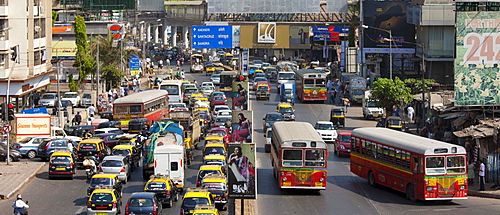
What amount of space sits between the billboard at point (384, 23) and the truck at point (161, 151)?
44.2m

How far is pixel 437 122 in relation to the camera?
49344mm

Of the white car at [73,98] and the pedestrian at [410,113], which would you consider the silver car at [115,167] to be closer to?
the pedestrian at [410,113]

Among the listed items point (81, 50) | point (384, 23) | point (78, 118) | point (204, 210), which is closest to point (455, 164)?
point (204, 210)

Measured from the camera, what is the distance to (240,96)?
6184cm

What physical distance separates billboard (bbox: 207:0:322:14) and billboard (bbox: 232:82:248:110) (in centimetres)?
3491

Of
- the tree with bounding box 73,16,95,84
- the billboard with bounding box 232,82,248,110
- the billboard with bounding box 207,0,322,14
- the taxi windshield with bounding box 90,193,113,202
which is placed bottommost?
the taxi windshield with bounding box 90,193,113,202

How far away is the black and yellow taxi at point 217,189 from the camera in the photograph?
31002mm

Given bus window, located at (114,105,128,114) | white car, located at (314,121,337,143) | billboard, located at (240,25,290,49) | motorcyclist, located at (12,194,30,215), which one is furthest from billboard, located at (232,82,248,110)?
motorcyclist, located at (12,194,30,215)

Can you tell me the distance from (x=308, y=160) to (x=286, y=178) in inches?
47.3

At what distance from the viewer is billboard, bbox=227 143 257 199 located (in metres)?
29.9

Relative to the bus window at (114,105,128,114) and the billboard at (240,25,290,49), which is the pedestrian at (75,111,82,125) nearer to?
the bus window at (114,105,128,114)

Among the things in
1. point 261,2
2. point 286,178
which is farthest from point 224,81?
point 286,178

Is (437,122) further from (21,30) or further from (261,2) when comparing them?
(261,2)

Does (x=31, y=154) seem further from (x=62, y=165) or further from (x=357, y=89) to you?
(x=357, y=89)
